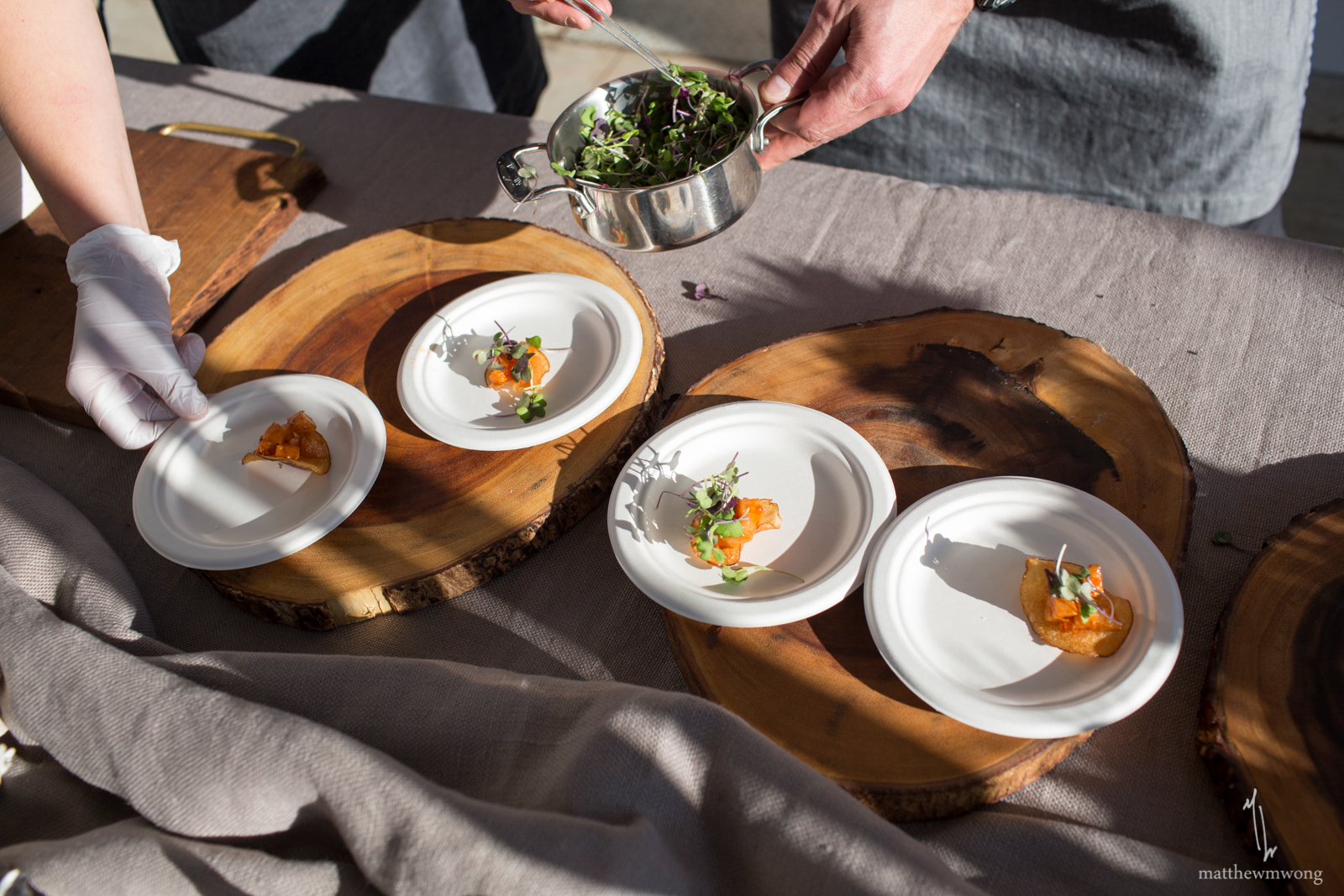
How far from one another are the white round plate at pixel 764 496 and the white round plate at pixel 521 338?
0.65 feet

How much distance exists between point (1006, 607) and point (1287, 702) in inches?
14.0

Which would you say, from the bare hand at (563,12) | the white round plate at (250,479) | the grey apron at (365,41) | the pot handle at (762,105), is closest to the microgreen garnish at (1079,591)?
the pot handle at (762,105)

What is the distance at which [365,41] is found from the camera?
290cm

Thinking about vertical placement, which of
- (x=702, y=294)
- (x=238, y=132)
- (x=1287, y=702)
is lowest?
(x=1287, y=702)

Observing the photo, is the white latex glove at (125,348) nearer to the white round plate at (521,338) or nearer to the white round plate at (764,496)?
the white round plate at (521,338)

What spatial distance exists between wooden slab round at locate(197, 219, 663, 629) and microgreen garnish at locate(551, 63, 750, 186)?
27 cm

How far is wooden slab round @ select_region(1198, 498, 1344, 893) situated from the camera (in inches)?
38.7

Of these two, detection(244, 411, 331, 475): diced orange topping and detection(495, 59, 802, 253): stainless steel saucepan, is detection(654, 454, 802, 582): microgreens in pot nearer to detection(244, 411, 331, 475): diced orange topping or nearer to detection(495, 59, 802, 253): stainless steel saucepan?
detection(495, 59, 802, 253): stainless steel saucepan

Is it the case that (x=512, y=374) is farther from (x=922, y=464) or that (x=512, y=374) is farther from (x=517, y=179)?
(x=922, y=464)

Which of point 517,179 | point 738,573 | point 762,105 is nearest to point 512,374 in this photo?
point 517,179

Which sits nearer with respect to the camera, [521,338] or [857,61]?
[857,61]

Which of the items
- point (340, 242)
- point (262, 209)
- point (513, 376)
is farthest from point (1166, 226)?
point (262, 209)

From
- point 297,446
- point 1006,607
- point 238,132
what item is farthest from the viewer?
point 238,132

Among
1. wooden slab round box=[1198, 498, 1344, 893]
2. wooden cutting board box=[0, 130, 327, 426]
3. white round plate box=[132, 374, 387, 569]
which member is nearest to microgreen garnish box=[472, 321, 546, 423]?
white round plate box=[132, 374, 387, 569]
